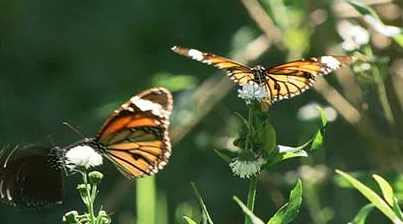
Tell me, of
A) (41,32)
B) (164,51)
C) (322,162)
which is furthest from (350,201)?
(41,32)

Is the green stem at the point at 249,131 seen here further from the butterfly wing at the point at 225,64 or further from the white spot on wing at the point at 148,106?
the white spot on wing at the point at 148,106

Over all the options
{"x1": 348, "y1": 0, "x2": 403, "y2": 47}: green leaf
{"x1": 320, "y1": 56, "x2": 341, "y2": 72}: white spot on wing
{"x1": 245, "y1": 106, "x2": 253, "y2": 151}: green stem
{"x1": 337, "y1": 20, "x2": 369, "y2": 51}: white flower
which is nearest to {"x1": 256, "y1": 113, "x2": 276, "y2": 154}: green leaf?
{"x1": 245, "y1": 106, "x2": 253, "y2": 151}: green stem

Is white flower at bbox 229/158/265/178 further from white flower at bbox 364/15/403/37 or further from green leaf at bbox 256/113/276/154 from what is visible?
white flower at bbox 364/15/403/37

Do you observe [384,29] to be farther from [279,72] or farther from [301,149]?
[301,149]

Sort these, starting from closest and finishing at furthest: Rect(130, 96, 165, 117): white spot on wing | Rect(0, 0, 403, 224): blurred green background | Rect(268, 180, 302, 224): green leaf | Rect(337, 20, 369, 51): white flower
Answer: Rect(268, 180, 302, 224): green leaf, Rect(130, 96, 165, 117): white spot on wing, Rect(337, 20, 369, 51): white flower, Rect(0, 0, 403, 224): blurred green background

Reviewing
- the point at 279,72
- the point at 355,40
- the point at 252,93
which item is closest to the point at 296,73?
the point at 279,72

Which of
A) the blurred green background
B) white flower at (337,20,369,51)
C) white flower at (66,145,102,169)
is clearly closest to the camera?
white flower at (66,145,102,169)

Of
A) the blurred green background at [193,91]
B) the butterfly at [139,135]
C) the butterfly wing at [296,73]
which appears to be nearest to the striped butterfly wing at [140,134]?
the butterfly at [139,135]
